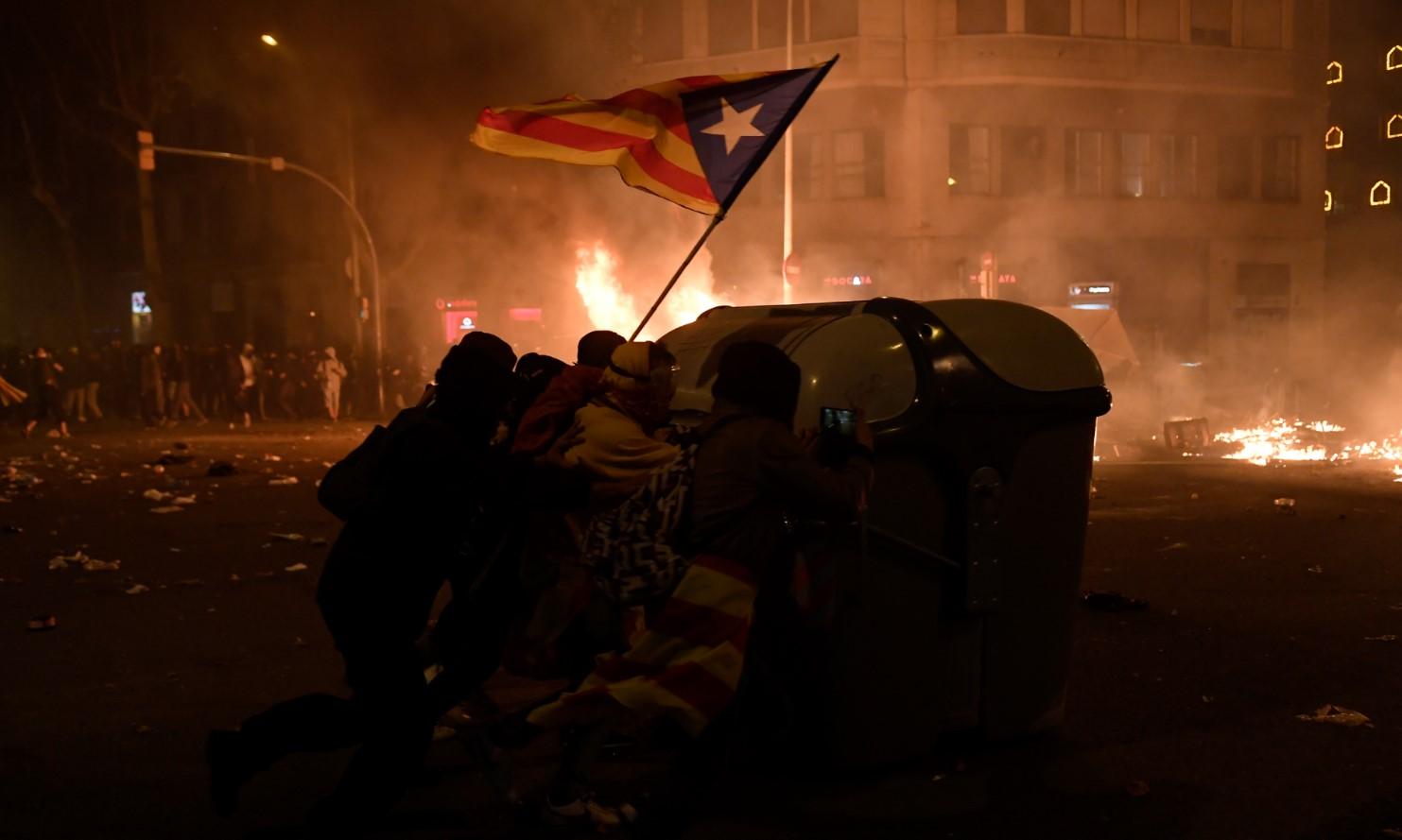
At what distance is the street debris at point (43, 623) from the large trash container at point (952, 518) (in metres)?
4.09

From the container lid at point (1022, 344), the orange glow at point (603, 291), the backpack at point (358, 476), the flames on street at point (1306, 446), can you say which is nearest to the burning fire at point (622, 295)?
the orange glow at point (603, 291)

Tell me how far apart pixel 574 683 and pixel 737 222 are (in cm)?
2647

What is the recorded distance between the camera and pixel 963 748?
4.17 metres

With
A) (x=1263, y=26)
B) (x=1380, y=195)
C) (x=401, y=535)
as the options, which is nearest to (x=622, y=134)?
(x=401, y=535)

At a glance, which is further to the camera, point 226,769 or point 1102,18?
point 1102,18

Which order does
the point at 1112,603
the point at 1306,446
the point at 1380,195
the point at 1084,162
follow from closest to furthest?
the point at 1112,603 → the point at 1306,446 → the point at 1084,162 → the point at 1380,195

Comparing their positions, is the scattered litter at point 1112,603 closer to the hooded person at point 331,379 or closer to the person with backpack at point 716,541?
the person with backpack at point 716,541

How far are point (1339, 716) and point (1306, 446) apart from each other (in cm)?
1245

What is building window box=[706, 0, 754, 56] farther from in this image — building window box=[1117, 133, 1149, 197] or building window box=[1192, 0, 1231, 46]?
building window box=[1192, 0, 1231, 46]

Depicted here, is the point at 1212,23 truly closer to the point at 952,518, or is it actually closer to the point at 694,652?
the point at 952,518

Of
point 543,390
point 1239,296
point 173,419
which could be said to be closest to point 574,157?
point 543,390

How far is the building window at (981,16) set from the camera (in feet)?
94.0

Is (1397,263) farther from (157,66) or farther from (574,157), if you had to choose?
(574,157)

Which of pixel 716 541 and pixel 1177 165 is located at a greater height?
pixel 1177 165
